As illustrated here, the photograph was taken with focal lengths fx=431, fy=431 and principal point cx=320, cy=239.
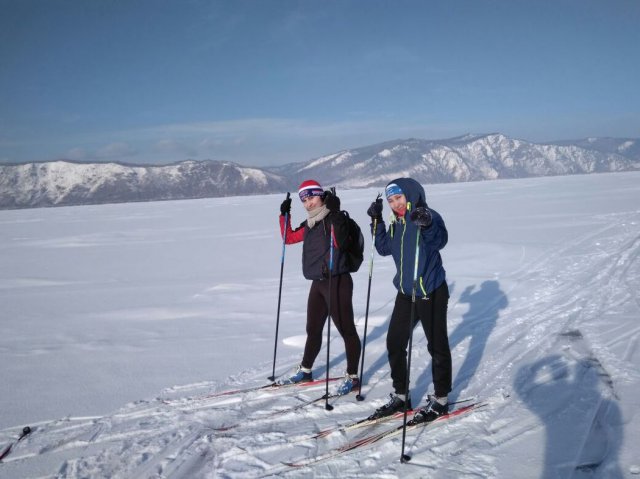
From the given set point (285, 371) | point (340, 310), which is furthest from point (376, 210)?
point (285, 371)

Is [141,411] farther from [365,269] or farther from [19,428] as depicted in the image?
[365,269]

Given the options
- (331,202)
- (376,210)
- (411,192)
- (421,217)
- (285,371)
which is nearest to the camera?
(421,217)

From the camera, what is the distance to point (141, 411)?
3.54 meters

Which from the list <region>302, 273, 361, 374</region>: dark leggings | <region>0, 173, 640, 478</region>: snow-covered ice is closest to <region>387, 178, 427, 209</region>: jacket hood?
<region>302, 273, 361, 374</region>: dark leggings

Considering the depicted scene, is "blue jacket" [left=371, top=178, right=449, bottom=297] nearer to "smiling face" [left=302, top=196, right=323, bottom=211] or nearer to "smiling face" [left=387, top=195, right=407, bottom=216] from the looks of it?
"smiling face" [left=387, top=195, right=407, bottom=216]

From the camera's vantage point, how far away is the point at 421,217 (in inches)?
109

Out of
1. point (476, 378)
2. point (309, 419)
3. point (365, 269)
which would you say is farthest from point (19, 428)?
point (365, 269)

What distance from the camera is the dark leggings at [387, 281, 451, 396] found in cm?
308

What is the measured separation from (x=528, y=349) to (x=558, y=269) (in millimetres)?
4464

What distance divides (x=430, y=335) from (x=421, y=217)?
3.00ft

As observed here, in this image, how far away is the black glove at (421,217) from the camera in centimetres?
276

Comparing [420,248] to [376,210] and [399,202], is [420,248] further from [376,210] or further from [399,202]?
[376,210]

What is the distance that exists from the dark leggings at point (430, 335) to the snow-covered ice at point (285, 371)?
369 mm

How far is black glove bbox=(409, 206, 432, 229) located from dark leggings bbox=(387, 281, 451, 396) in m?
0.59
